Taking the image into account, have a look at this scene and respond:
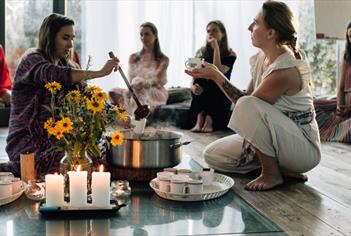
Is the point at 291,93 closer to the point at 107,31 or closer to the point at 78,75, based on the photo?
the point at 78,75

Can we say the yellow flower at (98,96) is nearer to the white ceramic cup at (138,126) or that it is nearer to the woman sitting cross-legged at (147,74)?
the white ceramic cup at (138,126)

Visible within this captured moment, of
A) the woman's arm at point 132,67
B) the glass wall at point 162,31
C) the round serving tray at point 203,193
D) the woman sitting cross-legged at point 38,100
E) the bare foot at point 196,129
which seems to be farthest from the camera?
the glass wall at point 162,31

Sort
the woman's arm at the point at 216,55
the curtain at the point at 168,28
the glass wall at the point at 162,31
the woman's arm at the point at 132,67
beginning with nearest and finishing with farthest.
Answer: the woman's arm at the point at 216,55 < the woman's arm at the point at 132,67 < the glass wall at the point at 162,31 < the curtain at the point at 168,28

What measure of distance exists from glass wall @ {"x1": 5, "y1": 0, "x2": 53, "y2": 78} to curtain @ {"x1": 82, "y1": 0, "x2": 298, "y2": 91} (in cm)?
45

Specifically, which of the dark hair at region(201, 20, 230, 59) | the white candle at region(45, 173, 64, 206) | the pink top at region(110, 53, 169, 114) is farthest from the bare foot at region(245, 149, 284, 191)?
the pink top at region(110, 53, 169, 114)

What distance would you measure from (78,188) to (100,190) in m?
0.07

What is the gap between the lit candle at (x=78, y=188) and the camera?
69.0 inches

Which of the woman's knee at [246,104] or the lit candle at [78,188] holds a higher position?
the woman's knee at [246,104]

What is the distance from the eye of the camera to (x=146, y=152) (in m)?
2.22

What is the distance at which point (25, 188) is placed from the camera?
6.43ft

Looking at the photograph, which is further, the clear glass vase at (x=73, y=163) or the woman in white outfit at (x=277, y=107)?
the woman in white outfit at (x=277, y=107)

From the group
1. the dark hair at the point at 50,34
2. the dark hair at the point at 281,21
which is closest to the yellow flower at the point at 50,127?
the dark hair at the point at 50,34

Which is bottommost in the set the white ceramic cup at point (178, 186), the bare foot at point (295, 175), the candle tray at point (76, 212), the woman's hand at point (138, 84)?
the bare foot at point (295, 175)

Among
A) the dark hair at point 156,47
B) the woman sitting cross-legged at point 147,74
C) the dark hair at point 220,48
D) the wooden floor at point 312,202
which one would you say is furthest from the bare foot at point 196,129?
the wooden floor at point 312,202
